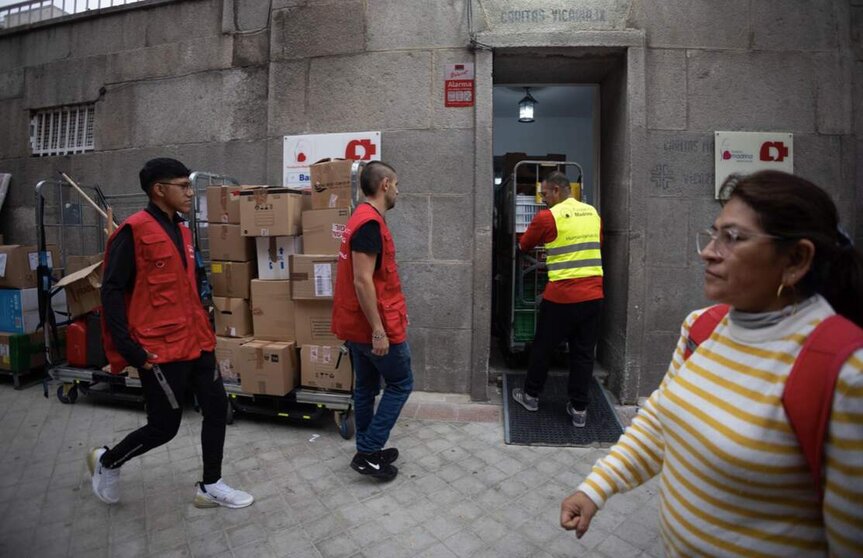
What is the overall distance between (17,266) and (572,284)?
571 cm

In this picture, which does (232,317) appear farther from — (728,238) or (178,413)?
(728,238)

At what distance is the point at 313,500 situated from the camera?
115 inches

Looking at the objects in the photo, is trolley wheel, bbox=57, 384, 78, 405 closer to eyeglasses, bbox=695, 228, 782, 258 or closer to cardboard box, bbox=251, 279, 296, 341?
cardboard box, bbox=251, 279, 296, 341

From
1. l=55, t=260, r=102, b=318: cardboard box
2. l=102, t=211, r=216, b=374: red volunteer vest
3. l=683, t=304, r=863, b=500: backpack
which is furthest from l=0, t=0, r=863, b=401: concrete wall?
l=683, t=304, r=863, b=500: backpack

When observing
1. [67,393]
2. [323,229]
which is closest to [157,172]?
[323,229]

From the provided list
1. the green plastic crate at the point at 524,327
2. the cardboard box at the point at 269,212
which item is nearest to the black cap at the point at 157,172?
the cardboard box at the point at 269,212

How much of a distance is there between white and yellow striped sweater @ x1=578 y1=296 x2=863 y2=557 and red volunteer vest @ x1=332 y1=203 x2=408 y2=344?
1.98 meters

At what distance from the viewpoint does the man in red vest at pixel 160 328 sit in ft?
8.44

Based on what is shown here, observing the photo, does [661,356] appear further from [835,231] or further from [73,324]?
[73,324]

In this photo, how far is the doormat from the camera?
3750mm

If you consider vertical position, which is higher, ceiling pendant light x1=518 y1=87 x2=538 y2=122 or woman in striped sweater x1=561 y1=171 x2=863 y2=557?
ceiling pendant light x1=518 y1=87 x2=538 y2=122

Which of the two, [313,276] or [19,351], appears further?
[19,351]

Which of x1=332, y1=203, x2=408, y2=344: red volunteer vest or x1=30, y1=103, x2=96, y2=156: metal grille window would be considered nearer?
x1=332, y1=203, x2=408, y2=344: red volunteer vest

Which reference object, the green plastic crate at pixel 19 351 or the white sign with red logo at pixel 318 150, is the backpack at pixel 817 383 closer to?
the white sign with red logo at pixel 318 150
